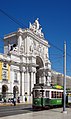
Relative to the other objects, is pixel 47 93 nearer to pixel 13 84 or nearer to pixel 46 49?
pixel 13 84

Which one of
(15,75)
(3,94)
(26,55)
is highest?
(26,55)

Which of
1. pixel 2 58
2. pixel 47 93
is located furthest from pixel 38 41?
pixel 47 93

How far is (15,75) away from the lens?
262ft

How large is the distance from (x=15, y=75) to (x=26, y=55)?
7592mm

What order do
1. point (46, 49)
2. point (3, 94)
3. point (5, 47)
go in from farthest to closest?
1. point (46, 49)
2. point (5, 47)
3. point (3, 94)

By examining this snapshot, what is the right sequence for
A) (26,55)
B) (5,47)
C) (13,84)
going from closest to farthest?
1. (13,84)
2. (26,55)
3. (5,47)

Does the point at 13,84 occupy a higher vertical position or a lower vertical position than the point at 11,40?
lower

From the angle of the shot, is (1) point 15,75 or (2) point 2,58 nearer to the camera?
(2) point 2,58

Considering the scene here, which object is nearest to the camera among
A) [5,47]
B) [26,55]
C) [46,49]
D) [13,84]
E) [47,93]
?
[47,93]

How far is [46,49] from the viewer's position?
99500mm

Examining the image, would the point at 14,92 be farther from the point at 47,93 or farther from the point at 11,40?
the point at 47,93

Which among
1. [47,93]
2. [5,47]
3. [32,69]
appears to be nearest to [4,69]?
[32,69]

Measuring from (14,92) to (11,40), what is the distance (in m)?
18.5

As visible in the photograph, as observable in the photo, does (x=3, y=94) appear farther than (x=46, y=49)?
No
